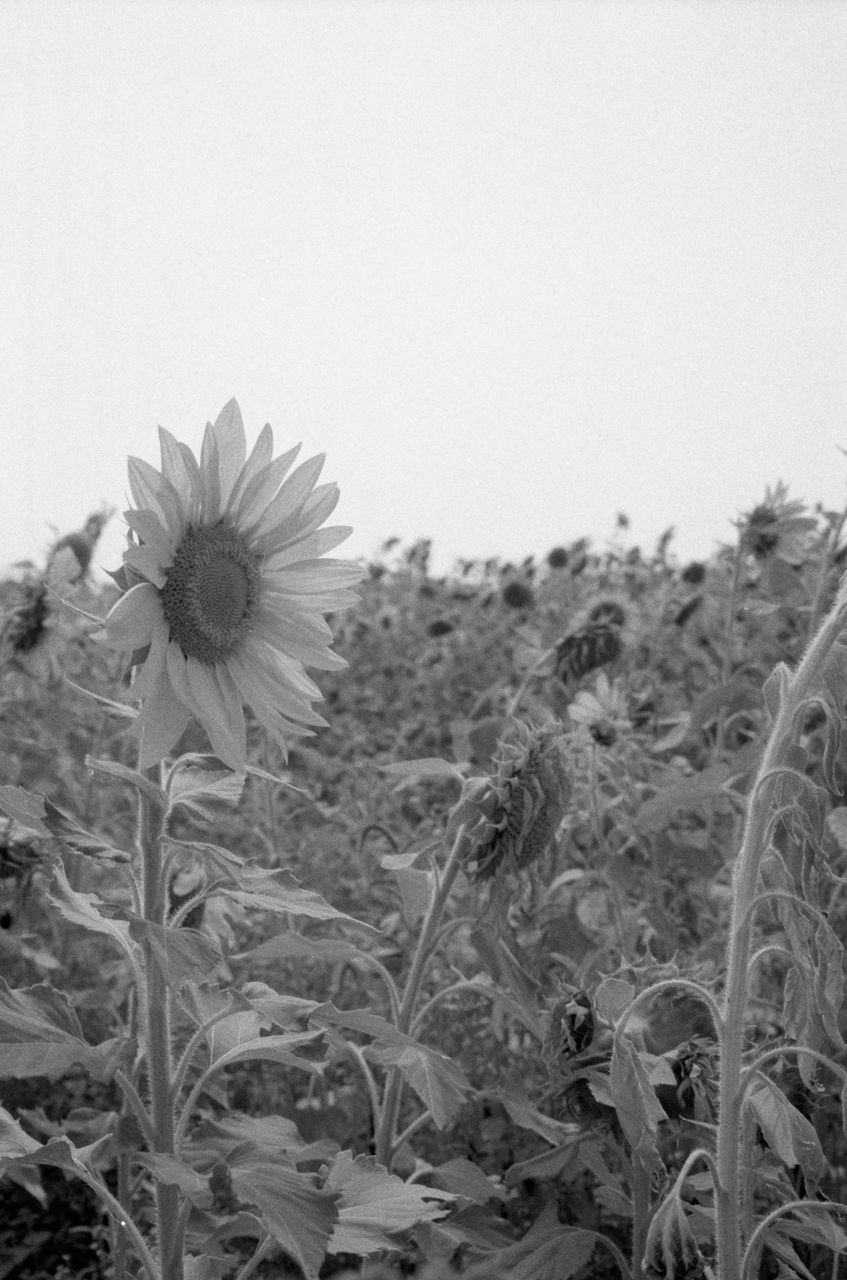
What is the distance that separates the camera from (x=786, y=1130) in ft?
4.47

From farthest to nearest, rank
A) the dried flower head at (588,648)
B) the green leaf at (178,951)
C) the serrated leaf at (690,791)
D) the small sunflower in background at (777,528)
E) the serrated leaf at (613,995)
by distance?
the small sunflower in background at (777,528) → the dried flower head at (588,648) → the serrated leaf at (690,791) → the serrated leaf at (613,995) → the green leaf at (178,951)

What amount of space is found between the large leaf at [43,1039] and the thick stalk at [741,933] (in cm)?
64

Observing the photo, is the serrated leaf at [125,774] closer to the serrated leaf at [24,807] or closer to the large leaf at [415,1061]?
the serrated leaf at [24,807]

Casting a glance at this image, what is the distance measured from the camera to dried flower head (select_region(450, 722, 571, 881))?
171cm

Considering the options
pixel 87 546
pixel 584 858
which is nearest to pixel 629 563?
pixel 87 546

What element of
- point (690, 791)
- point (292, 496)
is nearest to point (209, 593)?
point (292, 496)

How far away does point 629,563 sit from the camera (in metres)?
8.49

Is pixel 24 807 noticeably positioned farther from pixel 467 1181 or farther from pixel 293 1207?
pixel 467 1181

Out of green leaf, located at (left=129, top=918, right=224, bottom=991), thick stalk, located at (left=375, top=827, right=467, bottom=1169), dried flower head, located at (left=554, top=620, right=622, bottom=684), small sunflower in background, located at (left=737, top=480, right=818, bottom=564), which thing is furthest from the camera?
small sunflower in background, located at (left=737, top=480, right=818, bottom=564)

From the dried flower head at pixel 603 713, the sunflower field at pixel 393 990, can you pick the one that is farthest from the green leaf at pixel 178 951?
the dried flower head at pixel 603 713

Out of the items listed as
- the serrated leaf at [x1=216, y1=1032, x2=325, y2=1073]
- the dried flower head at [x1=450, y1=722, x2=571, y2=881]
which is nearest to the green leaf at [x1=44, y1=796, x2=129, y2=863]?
the serrated leaf at [x1=216, y1=1032, x2=325, y2=1073]

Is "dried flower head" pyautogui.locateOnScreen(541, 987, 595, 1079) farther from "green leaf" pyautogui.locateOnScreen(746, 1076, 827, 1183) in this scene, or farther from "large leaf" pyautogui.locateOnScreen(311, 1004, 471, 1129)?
"green leaf" pyautogui.locateOnScreen(746, 1076, 827, 1183)

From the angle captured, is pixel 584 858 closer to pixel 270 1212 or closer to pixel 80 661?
pixel 80 661

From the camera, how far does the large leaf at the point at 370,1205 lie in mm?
1350
